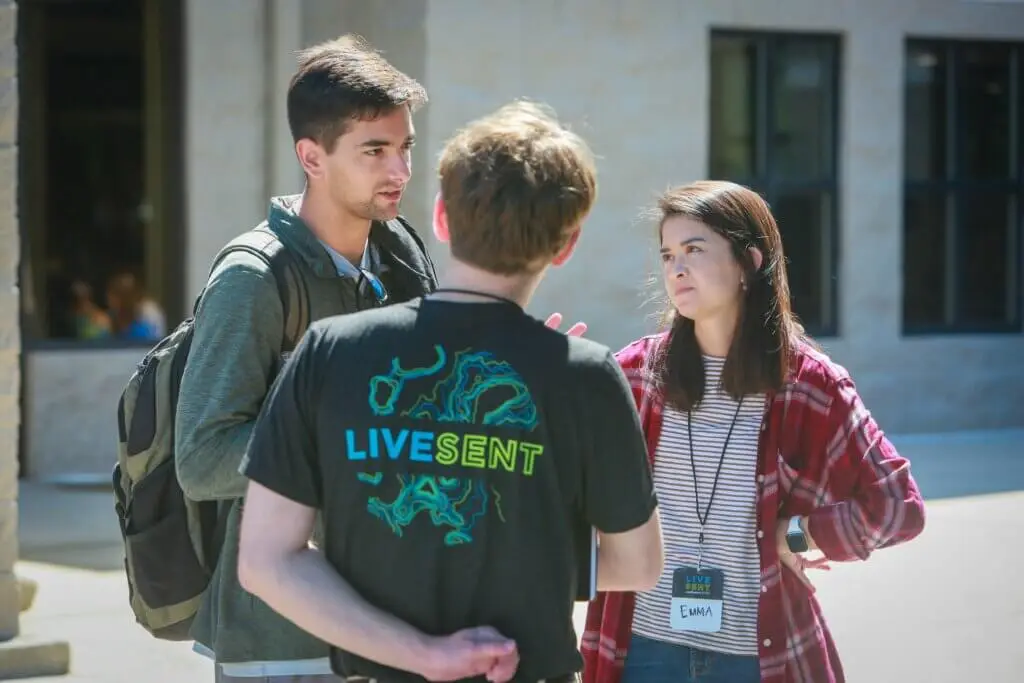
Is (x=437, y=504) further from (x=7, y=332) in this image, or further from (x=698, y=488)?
(x=7, y=332)

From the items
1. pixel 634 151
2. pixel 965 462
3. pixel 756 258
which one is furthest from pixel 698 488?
pixel 965 462

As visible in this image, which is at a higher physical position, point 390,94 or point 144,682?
point 390,94

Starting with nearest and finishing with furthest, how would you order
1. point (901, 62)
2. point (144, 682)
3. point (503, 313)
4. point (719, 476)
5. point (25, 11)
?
1. point (503, 313)
2. point (719, 476)
3. point (144, 682)
4. point (25, 11)
5. point (901, 62)

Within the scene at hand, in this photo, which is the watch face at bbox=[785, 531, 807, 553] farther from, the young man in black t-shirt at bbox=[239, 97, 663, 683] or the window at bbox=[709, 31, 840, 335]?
the window at bbox=[709, 31, 840, 335]

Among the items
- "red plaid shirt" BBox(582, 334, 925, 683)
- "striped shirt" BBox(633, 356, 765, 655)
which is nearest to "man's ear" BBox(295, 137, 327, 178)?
"striped shirt" BBox(633, 356, 765, 655)

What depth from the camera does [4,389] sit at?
227 inches

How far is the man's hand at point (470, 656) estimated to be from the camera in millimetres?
2273

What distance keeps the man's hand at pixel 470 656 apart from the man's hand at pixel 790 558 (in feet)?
4.04

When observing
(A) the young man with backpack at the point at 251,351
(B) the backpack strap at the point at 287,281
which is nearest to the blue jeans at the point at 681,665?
(A) the young man with backpack at the point at 251,351

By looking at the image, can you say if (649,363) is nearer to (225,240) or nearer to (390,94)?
(390,94)

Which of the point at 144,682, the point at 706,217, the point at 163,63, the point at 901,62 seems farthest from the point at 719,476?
the point at 901,62

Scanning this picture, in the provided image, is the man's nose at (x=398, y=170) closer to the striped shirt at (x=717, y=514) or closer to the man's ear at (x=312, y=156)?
the man's ear at (x=312, y=156)

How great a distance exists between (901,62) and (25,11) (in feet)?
20.0

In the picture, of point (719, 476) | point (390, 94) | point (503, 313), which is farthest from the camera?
point (719, 476)
